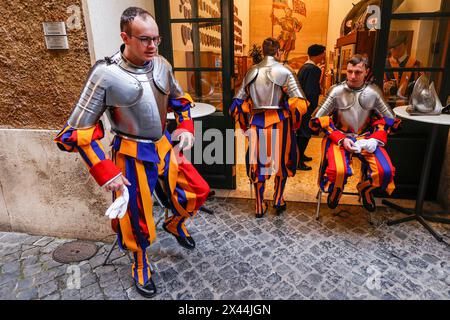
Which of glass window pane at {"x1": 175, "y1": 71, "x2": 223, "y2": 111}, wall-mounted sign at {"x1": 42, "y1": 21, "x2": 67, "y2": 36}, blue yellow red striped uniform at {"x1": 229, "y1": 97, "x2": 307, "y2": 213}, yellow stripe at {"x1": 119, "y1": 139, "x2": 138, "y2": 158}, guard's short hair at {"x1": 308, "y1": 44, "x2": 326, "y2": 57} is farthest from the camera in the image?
guard's short hair at {"x1": 308, "y1": 44, "x2": 326, "y2": 57}

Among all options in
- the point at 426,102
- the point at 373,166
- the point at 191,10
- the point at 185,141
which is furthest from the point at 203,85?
the point at 426,102

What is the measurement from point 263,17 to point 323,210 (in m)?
7.15

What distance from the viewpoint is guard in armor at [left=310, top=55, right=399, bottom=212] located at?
278cm

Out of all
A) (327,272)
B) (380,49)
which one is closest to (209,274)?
(327,272)

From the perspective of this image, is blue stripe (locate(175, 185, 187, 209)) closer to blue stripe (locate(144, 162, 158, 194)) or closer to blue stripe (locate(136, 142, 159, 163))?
blue stripe (locate(144, 162, 158, 194))

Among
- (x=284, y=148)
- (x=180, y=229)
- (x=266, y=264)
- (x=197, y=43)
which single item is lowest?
(x=266, y=264)

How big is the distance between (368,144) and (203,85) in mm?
1955

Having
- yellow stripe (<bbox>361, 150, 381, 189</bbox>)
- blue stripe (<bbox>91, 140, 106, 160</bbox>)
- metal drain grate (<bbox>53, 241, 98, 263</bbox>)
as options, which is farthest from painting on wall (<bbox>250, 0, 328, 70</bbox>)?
blue stripe (<bbox>91, 140, 106, 160</bbox>)

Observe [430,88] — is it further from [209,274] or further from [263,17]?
[263,17]

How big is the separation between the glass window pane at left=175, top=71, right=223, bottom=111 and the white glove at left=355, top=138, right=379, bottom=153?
65.3 inches

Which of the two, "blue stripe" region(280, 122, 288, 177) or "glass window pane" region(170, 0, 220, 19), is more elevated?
"glass window pane" region(170, 0, 220, 19)

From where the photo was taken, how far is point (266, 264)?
2557mm

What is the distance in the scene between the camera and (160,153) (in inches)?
85.1

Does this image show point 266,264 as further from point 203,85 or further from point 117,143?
point 203,85
